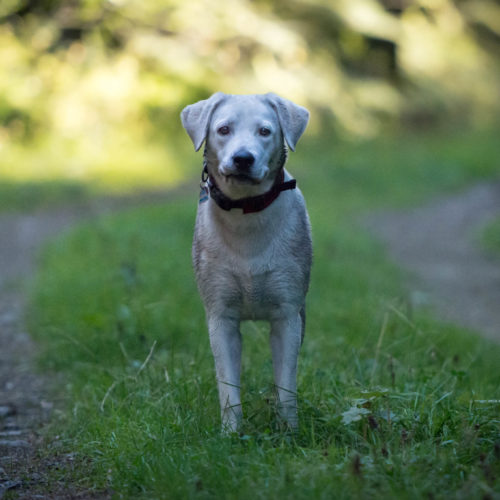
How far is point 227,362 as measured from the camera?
3.22 m

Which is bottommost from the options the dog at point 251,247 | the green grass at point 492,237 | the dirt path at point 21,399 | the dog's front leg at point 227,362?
the green grass at point 492,237

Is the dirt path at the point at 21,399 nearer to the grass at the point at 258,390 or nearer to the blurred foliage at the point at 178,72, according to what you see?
the grass at the point at 258,390

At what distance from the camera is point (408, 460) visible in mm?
2660

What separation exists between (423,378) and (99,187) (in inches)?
283

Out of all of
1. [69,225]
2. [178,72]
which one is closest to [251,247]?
[69,225]

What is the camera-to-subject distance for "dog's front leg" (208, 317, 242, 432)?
3.14m

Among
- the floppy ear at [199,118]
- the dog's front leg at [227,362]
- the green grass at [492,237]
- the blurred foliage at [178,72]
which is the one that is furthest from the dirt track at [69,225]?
the blurred foliage at [178,72]

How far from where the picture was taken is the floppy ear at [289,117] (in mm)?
3184

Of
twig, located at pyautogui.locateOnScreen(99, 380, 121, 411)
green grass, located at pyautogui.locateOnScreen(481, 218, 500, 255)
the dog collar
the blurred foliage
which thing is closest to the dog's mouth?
the dog collar

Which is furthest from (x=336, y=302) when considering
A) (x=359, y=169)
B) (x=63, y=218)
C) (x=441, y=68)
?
(x=441, y=68)

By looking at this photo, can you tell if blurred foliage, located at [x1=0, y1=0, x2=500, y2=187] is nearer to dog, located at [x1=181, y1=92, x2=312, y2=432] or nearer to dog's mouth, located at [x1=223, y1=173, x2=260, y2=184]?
dog, located at [x1=181, y1=92, x2=312, y2=432]

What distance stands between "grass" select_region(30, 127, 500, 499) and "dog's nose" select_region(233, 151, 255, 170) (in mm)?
972

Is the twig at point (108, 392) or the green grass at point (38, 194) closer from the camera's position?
the twig at point (108, 392)

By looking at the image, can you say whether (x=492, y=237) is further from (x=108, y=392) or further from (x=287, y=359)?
(x=108, y=392)
